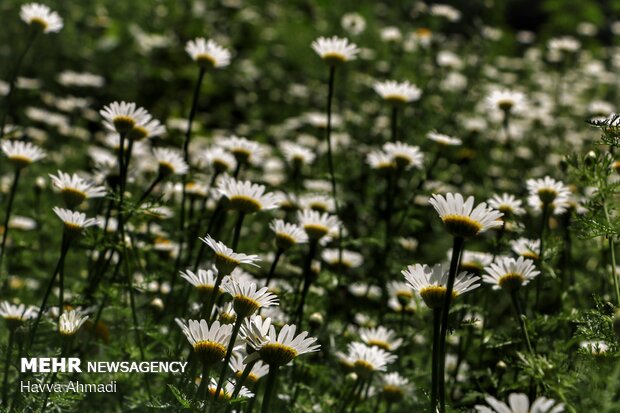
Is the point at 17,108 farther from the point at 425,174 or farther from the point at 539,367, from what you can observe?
the point at 539,367

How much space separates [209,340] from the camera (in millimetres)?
1517

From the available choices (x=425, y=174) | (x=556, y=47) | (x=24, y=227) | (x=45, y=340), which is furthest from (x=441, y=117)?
(x=45, y=340)

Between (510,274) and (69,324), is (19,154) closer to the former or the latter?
(69,324)

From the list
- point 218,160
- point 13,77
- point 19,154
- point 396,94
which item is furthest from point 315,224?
point 13,77

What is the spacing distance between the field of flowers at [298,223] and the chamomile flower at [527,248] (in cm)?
1

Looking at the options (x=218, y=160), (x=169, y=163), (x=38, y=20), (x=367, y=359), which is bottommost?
(x=367, y=359)

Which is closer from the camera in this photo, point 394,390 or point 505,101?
point 394,390

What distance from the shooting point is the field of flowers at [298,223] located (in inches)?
67.9

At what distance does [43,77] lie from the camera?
19.1ft

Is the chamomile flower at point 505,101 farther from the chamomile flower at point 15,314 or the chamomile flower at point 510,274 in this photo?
the chamomile flower at point 15,314

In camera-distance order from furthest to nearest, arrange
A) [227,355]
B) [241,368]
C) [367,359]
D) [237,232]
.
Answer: [367,359] < [237,232] < [241,368] < [227,355]

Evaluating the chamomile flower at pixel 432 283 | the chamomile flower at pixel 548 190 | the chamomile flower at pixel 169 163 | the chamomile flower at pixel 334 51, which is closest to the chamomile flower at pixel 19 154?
the chamomile flower at pixel 169 163

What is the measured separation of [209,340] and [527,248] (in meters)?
1.11

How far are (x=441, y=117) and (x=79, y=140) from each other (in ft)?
7.95
